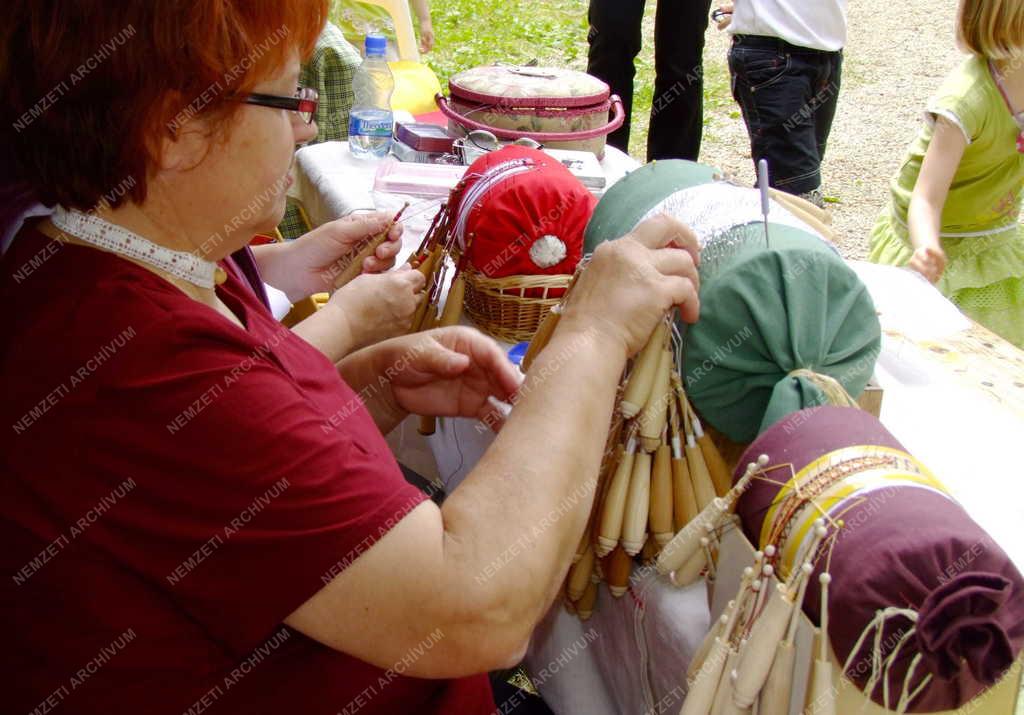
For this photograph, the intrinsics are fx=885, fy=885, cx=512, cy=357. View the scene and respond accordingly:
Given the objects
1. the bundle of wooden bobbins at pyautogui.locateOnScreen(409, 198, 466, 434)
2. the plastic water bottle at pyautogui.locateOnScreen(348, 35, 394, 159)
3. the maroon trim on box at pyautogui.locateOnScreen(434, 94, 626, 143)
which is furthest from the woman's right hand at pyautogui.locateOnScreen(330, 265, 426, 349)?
the plastic water bottle at pyautogui.locateOnScreen(348, 35, 394, 159)

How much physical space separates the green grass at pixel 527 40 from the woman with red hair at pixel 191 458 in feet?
15.7

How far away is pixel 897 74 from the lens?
6305 millimetres

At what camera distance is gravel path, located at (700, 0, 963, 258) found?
4.77 m

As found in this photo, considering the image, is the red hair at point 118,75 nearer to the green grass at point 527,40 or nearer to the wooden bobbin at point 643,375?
the wooden bobbin at point 643,375

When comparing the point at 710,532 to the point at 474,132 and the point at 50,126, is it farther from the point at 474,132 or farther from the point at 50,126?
the point at 474,132

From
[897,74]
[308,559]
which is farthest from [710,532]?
[897,74]

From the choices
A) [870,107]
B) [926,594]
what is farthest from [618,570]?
[870,107]

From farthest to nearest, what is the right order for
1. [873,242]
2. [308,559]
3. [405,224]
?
[873,242] < [405,224] < [308,559]

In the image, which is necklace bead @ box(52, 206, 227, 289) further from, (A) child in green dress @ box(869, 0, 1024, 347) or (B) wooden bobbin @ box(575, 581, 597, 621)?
(A) child in green dress @ box(869, 0, 1024, 347)

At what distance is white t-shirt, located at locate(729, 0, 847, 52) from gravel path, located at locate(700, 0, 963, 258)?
1560mm

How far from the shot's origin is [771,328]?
935mm

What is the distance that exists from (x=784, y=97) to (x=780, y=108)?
0.04 metres

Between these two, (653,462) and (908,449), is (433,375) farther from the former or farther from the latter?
(908,449)

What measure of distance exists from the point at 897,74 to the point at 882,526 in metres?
6.48
